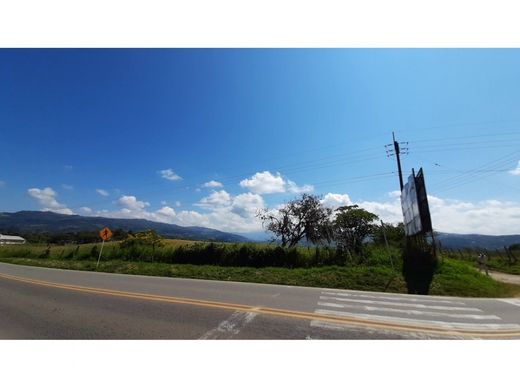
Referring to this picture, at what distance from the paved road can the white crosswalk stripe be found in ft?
0.08

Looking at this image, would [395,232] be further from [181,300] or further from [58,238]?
[58,238]

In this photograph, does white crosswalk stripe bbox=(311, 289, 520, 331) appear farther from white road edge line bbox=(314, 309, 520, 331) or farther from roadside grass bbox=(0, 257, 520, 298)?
roadside grass bbox=(0, 257, 520, 298)

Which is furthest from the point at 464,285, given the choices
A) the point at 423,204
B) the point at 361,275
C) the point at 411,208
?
Answer: the point at 411,208

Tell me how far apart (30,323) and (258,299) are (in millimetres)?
5718

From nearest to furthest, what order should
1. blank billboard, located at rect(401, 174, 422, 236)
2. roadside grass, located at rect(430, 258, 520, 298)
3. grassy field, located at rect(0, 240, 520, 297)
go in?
roadside grass, located at rect(430, 258, 520, 298), grassy field, located at rect(0, 240, 520, 297), blank billboard, located at rect(401, 174, 422, 236)

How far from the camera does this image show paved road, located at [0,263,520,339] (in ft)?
18.6

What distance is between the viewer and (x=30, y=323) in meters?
6.69

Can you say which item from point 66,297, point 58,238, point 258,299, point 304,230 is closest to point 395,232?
point 304,230

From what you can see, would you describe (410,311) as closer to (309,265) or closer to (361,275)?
(361,275)

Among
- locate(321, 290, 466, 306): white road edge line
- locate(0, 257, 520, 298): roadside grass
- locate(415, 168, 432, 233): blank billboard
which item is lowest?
locate(321, 290, 466, 306): white road edge line

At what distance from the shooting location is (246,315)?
680 centimetres

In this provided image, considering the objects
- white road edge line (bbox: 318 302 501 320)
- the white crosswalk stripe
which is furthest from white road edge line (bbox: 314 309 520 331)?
white road edge line (bbox: 318 302 501 320)

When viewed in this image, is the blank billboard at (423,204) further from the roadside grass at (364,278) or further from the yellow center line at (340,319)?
the yellow center line at (340,319)

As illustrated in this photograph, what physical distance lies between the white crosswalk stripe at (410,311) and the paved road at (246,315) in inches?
1.0
